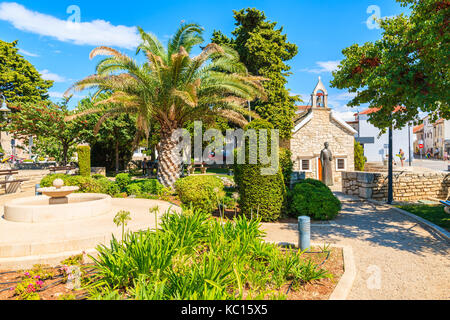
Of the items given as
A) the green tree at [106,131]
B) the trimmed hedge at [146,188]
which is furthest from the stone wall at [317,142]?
the green tree at [106,131]

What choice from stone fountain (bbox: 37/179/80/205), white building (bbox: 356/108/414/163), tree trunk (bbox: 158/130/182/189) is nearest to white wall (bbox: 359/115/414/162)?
white building (bbox: 356/108/414/163)

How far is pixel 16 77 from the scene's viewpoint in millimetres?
33125

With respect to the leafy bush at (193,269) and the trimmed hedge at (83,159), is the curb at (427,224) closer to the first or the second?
the leafy bush at (193,269)

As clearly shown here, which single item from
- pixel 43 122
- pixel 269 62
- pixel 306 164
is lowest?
pixel 306 164

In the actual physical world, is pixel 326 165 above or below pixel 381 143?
below

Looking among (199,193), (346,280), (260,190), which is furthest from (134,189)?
(346,280)

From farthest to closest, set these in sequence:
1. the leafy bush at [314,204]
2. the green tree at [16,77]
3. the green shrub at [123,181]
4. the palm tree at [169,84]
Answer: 1. the green tree at [16,77]
2. the green shrub at [123,181]
3. the palm tree at [169,84]
4. the leafy bush at [314,204]

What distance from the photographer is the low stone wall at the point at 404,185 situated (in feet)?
40.5

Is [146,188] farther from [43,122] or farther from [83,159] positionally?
[43,122]

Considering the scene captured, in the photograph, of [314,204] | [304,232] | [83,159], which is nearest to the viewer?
[304,232]

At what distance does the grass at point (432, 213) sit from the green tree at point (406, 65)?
321 cm

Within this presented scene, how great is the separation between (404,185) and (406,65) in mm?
7035
